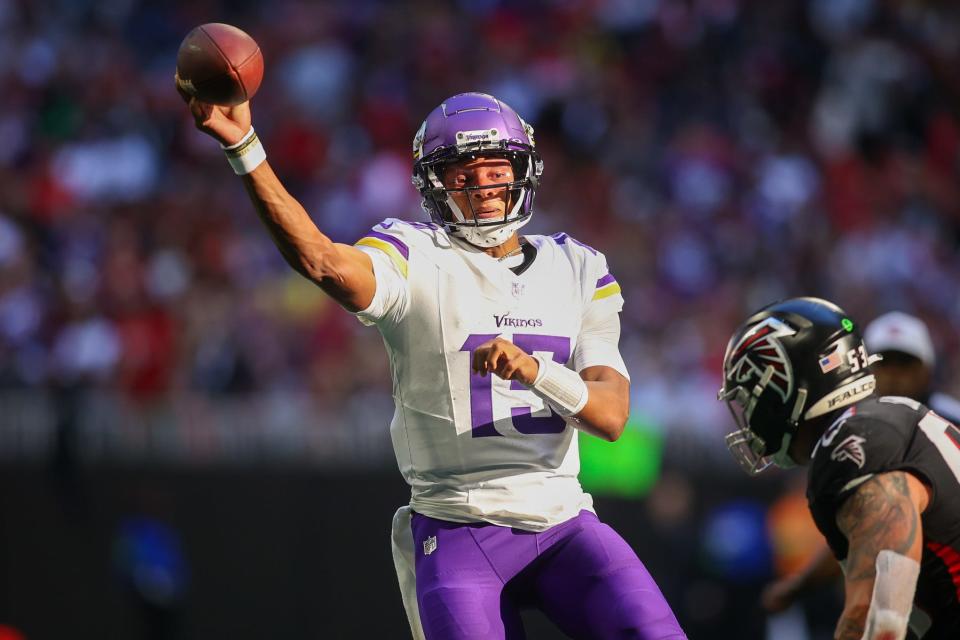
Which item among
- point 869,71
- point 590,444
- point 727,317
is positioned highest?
point 869,71

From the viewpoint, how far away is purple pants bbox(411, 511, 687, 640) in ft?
13.7

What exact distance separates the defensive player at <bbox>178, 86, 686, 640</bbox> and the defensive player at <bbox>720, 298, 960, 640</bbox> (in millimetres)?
546

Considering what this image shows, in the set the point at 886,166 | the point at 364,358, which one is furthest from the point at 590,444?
the point at 886,166

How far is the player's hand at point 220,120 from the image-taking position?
4027 millimetres

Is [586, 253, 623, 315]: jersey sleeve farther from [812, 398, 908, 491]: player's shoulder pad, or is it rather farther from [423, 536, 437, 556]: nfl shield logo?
[812, 398, 908, 491]: player's shoulder pad

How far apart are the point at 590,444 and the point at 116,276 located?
3906mm

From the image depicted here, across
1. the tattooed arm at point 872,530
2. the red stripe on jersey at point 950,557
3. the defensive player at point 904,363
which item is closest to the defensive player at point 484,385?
the tattooed arm at point 872,530

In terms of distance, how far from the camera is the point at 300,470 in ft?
33.6

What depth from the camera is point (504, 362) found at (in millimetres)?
3957

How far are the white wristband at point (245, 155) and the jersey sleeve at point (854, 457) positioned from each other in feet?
5.64

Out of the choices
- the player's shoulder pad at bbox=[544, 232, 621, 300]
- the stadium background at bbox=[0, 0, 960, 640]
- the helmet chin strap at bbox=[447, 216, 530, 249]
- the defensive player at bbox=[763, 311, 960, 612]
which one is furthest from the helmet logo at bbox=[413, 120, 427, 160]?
the stadium background at bbox=[0, 0, 960, 640]

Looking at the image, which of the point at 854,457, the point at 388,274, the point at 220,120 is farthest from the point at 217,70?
the point at 854,457

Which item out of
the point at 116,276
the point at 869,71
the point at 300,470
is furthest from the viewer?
the point at 869,71

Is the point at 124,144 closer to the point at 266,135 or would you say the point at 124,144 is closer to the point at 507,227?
the point at 266,135
